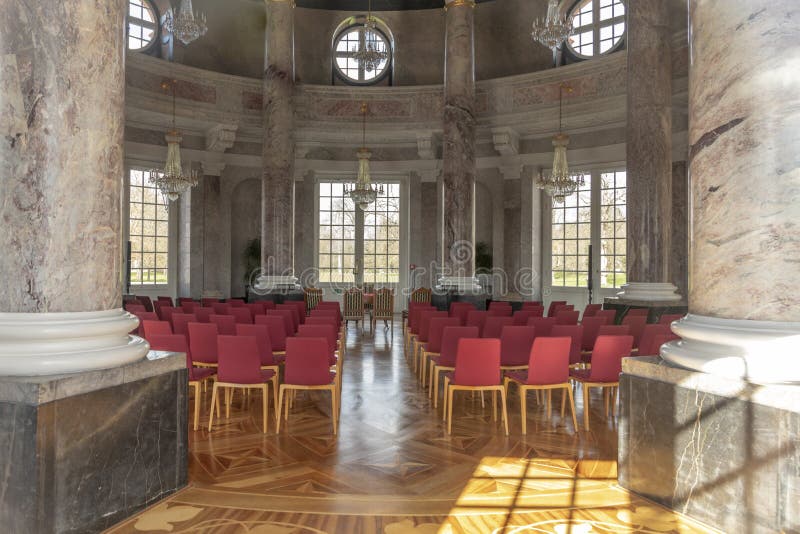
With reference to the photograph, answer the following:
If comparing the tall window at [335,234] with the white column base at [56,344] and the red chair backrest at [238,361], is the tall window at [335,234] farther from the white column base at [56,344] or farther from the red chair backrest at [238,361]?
the white column base at [56,344]

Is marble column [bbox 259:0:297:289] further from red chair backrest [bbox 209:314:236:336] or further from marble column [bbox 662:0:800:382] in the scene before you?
marble column [bbox 662:0:800:382]

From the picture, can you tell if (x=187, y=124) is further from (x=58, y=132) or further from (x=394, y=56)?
(x=58, y=132)

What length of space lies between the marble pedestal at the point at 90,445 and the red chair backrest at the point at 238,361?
4.62 ft

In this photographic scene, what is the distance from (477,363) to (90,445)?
2995mm

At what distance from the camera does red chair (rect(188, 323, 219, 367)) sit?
5.78 meters

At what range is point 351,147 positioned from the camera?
16.5 m

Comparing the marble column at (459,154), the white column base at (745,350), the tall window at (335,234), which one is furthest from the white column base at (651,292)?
the tall window at (335,234)

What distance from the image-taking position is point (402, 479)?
12.3ft

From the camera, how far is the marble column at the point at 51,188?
292 centimetres

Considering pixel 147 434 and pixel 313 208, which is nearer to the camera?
pixel 147 434

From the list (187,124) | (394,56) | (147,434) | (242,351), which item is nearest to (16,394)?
(147,434)

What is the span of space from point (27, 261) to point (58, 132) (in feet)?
2.12

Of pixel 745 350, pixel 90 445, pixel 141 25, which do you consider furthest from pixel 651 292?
pixel 141 25

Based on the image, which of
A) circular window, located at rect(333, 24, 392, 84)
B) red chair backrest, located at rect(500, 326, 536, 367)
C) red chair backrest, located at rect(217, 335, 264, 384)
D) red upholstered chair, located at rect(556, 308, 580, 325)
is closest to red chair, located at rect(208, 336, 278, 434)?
red chair backrest, located at rect(217, 335, 264, 384)
